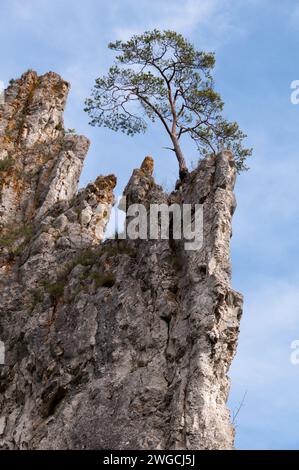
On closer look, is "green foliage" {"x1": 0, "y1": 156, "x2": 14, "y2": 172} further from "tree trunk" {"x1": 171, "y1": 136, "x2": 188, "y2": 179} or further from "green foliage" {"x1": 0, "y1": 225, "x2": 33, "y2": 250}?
"tree trunk" {"x1": 171, "y1": 136, "x2": 188, "y2": 179}

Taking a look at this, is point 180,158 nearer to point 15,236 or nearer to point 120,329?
point 15,236

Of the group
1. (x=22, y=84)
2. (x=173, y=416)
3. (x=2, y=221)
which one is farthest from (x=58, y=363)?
(x=22, y=84)

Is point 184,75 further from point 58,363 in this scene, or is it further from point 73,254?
point 58,363

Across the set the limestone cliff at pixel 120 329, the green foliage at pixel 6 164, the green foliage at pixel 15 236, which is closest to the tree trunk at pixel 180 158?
Result: the limestone cliff at pixel 120 329

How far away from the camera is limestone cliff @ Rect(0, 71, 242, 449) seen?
62.1 ft

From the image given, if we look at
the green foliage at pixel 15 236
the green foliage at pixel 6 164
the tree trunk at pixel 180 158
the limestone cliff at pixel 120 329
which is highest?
the green foliage at pixel 6 164

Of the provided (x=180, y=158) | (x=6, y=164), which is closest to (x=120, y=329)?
(x=180, y=158)

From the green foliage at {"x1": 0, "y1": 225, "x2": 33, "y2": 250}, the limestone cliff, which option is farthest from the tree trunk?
the green foliage at {"x1": 0, "y1": 225, "x2": 33, "y2": 250}

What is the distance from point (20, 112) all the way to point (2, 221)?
11478 millimetres

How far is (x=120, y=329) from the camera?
22.3m

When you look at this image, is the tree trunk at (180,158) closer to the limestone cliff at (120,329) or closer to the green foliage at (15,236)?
the limestone cliff at (120,329)

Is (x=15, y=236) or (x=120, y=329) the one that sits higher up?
(x=15, y=236)

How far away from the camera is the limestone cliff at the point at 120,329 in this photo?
746 inches

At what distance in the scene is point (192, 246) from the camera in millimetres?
22969
